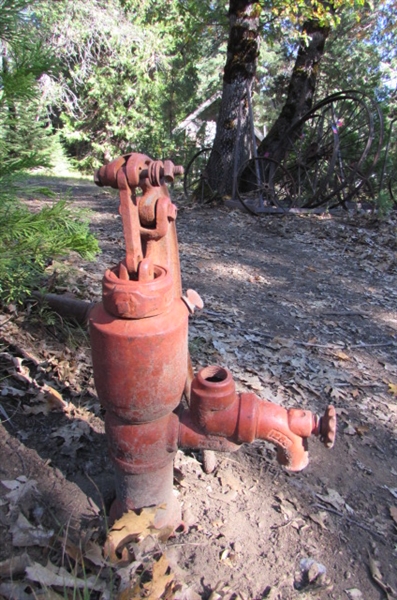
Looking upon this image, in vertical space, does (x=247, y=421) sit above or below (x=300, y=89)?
below

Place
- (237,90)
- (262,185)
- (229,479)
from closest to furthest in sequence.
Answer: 1. (229,479)
2. (262,185)
3. (237,90)

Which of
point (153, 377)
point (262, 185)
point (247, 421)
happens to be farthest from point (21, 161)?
point (262, 185)

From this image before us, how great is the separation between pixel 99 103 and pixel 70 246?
→ 16.5 metres

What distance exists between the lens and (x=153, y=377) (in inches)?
49.2

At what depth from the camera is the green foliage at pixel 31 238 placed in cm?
192

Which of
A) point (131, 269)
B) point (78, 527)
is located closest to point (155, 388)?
point (131, 269)

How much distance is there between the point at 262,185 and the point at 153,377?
20.7ft

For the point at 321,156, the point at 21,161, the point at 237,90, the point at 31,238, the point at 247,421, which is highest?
the point at 237,90

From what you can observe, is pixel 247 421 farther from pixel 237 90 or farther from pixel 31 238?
pixel 237 90

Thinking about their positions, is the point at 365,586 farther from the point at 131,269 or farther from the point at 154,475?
the point at 131,269

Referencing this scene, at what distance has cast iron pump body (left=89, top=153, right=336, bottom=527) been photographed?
120cm

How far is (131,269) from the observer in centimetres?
125

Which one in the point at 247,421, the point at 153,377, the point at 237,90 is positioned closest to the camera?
the point at 153,377

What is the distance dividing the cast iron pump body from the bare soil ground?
8.8 inches
